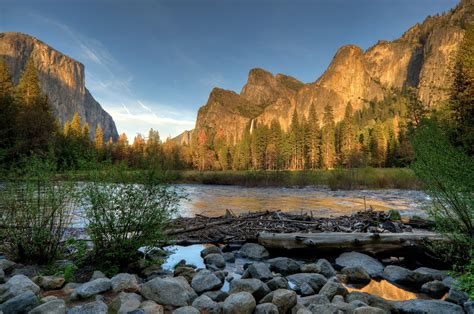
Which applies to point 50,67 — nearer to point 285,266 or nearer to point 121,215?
point 121,215

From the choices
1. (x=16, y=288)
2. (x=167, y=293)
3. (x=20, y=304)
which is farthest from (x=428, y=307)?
(x=16, y=288)

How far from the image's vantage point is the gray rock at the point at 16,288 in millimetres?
3463

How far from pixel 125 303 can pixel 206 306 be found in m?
1.04

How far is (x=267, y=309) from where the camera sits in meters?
3.56

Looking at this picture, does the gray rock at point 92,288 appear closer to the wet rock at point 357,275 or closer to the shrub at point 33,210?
the shrub at point 33,210

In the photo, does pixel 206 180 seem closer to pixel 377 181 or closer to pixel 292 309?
pixel 377 181

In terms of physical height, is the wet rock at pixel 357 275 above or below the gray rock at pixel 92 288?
below

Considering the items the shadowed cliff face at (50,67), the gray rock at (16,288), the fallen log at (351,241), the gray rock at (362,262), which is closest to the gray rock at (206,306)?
the gray rock at (16,288)

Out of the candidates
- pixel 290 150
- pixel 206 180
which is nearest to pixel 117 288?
pixel 206 180

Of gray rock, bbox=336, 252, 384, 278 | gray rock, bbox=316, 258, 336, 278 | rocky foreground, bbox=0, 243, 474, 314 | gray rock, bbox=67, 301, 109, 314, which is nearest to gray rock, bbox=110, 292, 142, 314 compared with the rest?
rocky foreground, bbox=0, 243, 474, 314

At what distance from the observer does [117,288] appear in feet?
13.1

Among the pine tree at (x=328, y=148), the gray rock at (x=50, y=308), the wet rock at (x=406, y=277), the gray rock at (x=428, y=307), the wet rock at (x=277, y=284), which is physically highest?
the pine tree at (x=328, y=148)

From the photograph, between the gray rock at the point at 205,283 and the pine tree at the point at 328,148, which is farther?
the pine tree at the point at 328,148

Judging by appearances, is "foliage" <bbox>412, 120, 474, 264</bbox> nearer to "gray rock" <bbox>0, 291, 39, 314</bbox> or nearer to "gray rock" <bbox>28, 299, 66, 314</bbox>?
"gray rock" <bbox>28, 299, 66, 314</bbox>
